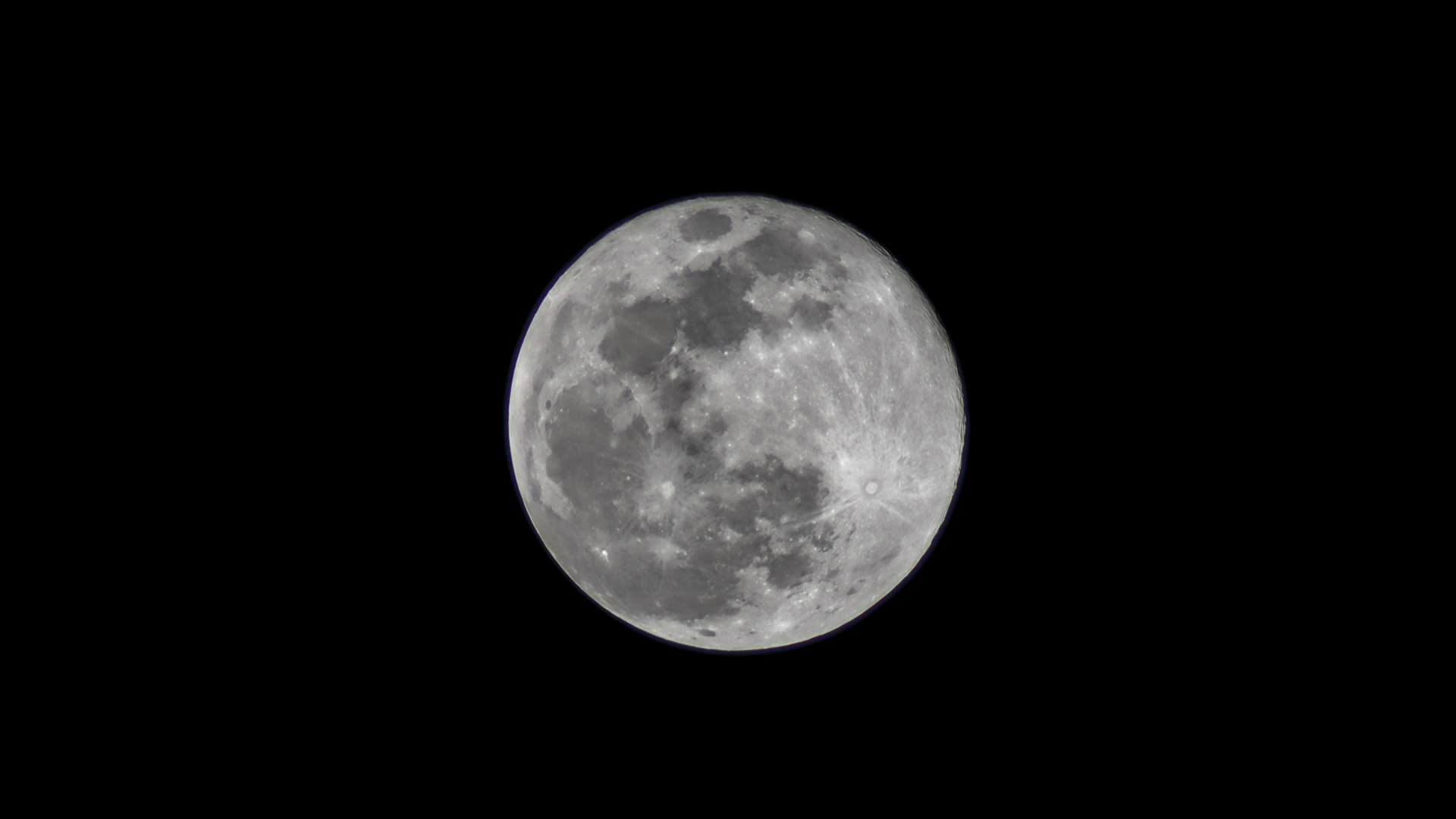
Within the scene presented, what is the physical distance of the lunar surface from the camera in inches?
194

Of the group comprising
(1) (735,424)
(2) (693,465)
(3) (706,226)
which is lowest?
(2) (693,465)

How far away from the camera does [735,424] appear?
4.88m

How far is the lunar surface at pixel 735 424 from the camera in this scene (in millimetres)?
4926

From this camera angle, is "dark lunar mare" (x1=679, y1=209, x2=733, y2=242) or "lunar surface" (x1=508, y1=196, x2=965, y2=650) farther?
"dark lunar mare" (x1=679, y1=209, x2=733, y2=242)

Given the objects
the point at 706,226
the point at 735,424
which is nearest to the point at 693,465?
the point at 735,424

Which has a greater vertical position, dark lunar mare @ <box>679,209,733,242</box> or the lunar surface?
dark lunar mare @ <box>679,209,733,242</box>

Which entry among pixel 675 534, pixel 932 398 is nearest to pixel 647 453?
pixel 675 534

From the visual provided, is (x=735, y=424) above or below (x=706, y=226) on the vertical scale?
below

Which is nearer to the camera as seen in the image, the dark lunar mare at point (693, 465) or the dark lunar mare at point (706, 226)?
the dark lunar mare at point (693, 465)

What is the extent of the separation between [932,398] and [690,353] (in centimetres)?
201

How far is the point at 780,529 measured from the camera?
5078mm

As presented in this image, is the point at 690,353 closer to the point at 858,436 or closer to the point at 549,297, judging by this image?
the point at 858,436

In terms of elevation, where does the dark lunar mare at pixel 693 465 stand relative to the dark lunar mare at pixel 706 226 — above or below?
below

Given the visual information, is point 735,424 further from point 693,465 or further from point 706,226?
point 706,226
